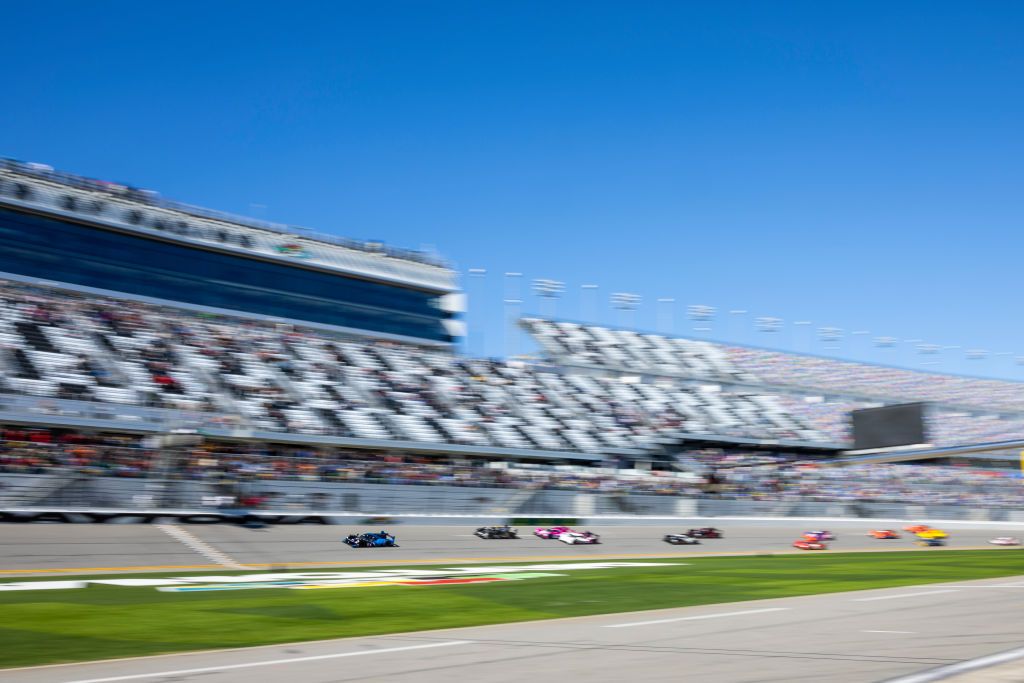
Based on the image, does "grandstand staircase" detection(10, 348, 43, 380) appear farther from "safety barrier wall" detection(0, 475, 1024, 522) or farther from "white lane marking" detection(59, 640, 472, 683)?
"white lane marking" detection(59, 640, 472, 683)

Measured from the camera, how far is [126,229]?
44.8 metres

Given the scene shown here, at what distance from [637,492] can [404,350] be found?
1638 cm

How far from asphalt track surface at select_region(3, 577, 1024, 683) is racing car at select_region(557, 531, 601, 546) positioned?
1849 cm

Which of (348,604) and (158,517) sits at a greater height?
(158,517)

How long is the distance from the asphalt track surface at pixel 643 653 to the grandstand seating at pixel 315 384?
89.9 ft

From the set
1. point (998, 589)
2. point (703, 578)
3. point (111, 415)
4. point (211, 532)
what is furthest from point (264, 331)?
point (998, 589)

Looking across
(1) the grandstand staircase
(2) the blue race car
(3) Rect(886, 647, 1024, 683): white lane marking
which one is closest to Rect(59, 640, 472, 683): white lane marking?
(3) Rect(886, 647, 1024, 683): white lane marking

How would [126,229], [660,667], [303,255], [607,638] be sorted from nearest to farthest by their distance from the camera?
[660,667], [607,638], [126,229], [303,255]

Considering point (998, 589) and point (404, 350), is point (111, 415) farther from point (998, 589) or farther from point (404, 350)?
point (998, 589)

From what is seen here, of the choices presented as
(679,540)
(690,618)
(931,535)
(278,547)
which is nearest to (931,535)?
(931,535)

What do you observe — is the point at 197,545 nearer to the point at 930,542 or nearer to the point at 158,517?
the point at 158,517

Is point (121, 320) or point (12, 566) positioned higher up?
point (121, 320)

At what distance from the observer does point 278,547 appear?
28.5 meters

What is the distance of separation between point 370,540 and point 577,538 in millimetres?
7825
